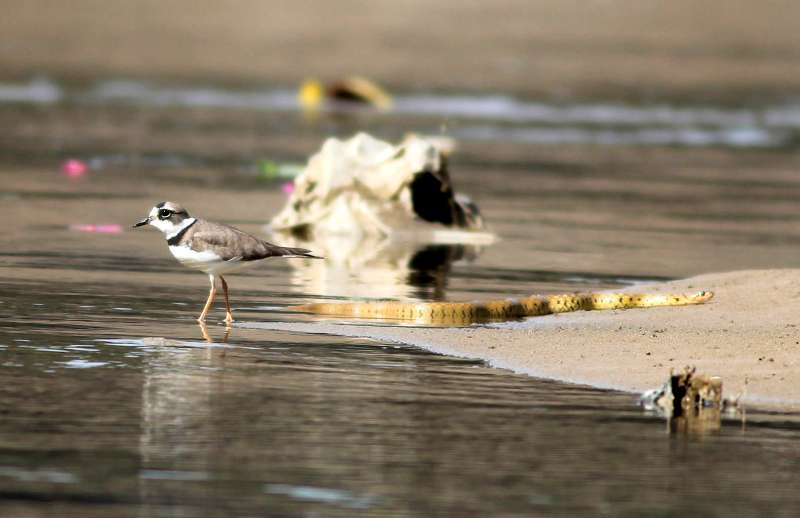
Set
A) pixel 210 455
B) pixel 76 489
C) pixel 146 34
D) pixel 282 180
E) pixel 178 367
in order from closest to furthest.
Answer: pixel 76 489 → pixel 210 455 → pixel 178 367 → pixel 282 180 → pixel 146 34

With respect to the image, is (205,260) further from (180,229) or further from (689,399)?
(689,399)

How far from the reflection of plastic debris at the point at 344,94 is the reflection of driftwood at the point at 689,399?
97.0ft

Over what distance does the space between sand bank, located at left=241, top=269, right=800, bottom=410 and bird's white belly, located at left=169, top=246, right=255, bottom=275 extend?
46cm

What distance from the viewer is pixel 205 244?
12688 mm

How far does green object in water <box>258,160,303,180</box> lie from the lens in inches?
1012

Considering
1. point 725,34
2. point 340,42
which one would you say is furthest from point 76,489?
point 725,34

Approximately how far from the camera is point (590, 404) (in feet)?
33.7

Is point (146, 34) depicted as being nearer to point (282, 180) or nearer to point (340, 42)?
point (340, 42)

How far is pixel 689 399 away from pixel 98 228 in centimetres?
961

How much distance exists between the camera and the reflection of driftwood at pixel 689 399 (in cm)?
1013

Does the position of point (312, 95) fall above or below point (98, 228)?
above

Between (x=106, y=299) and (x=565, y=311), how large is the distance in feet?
10.9

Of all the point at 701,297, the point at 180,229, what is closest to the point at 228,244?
the point at 180,229

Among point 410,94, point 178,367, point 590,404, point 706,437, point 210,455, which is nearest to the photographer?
point 210,455
